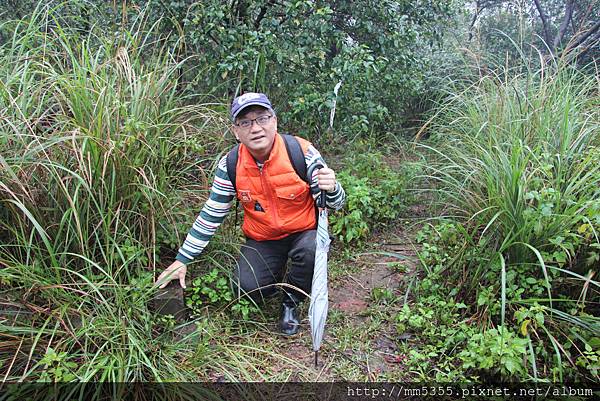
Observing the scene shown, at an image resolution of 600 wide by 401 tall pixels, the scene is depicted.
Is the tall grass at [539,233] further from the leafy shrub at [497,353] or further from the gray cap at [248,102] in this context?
the gray cap at [248,102]

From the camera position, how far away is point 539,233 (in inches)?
97.3

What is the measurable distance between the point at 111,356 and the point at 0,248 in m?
0.83

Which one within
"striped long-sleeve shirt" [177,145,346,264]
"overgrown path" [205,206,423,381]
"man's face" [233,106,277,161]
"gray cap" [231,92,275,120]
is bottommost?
"overgrown path" [205,206,423,381]

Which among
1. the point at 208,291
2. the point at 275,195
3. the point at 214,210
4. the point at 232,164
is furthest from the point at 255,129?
the point at 208,291

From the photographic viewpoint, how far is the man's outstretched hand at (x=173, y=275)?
8.07 feet

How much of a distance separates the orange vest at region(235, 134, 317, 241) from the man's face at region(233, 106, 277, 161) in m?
0.09

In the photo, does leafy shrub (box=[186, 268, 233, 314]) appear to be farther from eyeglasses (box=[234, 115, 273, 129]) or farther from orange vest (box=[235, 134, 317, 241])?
eyeglasses (box=[234, 115, 273, 129])

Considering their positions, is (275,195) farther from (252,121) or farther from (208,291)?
(208,291)

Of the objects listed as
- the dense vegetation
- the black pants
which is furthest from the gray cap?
the black pants

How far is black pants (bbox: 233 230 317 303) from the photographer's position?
8.87ft

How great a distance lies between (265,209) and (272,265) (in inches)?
15.4

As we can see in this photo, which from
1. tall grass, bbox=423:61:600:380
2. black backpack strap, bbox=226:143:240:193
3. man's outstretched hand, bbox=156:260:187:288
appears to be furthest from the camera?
black backpack strap, bbox=226:143:240:193

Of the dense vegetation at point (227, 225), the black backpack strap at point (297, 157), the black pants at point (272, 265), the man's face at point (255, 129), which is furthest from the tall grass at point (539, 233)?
the man's face at point (255, 129)

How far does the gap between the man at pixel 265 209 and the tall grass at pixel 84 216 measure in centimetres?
29
